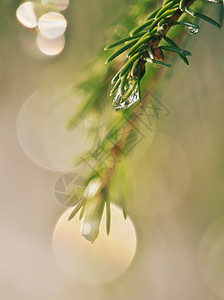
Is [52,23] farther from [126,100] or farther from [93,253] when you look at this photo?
[93,253]

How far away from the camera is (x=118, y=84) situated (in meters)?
0.15

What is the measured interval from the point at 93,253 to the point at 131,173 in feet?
1.84

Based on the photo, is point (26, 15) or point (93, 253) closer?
point (26, 15)

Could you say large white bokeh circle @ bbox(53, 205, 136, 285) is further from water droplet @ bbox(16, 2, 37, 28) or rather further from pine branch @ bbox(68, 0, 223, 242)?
pine branch @ bbox(68, 0, 223, 242)

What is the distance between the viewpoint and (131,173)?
479 millimetres

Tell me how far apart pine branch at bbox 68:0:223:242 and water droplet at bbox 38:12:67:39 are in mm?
288

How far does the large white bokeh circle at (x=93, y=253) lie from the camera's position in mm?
863

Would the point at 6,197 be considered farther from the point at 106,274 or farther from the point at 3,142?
the point at 106,274

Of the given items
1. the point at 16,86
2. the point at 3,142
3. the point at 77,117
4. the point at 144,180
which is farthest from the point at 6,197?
the point at 77,117

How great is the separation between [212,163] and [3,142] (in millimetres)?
610

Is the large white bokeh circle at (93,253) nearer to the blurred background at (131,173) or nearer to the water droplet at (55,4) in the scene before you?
the blurred background at (131,173)

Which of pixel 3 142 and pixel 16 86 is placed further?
pixel 3 142

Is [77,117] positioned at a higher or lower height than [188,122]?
higher

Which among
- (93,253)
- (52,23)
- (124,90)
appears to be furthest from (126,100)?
(93,253)
